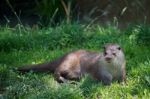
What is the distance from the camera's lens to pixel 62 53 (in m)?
7.36

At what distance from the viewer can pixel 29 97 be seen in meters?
5.52

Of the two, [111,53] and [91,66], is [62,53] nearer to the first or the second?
[91,66]

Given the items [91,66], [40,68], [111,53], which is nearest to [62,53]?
[40,68]

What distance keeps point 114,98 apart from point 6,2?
17.6ft

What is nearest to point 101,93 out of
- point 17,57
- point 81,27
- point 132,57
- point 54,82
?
point 54,82

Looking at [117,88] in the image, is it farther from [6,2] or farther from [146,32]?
[6,2]

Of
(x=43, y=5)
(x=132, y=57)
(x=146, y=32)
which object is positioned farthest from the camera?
(x=43, y=5)

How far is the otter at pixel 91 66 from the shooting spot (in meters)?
5.96

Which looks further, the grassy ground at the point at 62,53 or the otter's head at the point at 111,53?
the otter's head at the point at 111,53

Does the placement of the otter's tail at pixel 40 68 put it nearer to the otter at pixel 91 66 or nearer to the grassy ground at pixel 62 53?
the otter at pixel 91 66

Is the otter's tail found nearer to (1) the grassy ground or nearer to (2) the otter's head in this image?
(1) the grassy ground

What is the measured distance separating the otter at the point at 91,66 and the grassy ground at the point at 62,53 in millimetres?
114

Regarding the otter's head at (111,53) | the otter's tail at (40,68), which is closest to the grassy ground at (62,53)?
the otter's tail at (40,68)

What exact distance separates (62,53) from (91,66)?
3.96 ft
